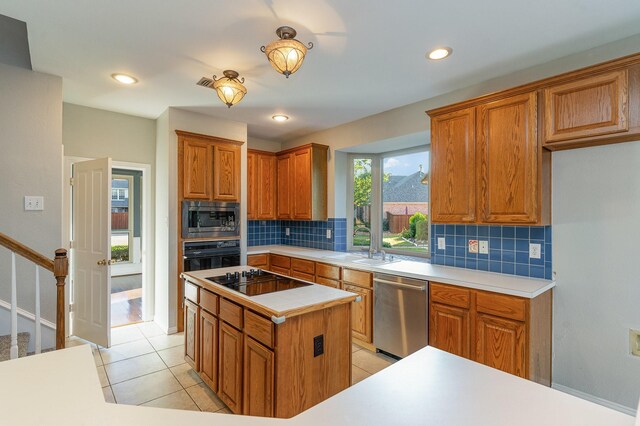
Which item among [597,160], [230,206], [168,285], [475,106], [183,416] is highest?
[475,106]

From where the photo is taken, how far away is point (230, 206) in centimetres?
405

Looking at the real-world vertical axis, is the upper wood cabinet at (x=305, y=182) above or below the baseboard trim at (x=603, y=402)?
above

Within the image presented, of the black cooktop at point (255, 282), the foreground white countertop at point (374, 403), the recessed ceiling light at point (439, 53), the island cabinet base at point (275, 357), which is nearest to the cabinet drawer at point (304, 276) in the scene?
the black cooktop at point (255, 282)

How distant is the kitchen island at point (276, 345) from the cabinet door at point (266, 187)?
8.07 ft

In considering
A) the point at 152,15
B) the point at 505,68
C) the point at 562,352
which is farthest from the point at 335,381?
the point at 505,68

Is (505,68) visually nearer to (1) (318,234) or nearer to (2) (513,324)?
(2) (513,324)

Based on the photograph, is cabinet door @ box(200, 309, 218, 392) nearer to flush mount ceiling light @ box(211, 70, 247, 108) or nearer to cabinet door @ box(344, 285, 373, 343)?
cabinet door @ box(344, 285, 373, 343)

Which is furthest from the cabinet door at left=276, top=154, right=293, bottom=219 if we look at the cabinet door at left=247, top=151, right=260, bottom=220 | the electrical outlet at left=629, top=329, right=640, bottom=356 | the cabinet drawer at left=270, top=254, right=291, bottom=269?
the electrical outlet at left=629, top=329, right=640, bottom=356

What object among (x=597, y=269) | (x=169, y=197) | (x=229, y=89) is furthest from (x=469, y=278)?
(x=169, y=197)

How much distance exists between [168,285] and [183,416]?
10.9ft

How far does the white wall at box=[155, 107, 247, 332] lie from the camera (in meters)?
3.62

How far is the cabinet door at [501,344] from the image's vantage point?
2152mm

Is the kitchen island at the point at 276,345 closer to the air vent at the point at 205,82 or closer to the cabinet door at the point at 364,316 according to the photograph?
the cabinet door at the point at 364,316

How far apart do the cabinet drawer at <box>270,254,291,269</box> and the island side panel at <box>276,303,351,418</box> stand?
2269 millimetres
